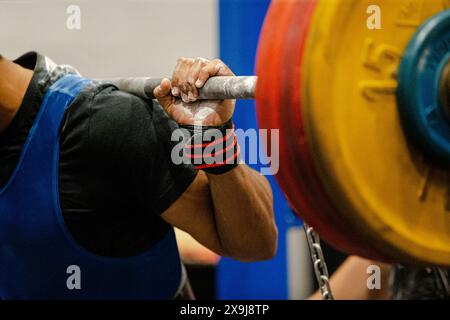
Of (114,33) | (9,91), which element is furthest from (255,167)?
(114,33)

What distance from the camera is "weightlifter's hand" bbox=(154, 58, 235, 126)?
3.28 feet

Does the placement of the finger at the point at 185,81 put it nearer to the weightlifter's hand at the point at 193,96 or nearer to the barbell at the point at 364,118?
the weightlifter's hand at the point at 193,96

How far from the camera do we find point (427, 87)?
2.61 ft

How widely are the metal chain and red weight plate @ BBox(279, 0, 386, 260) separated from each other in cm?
27

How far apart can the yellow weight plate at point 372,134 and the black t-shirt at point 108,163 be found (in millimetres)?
422

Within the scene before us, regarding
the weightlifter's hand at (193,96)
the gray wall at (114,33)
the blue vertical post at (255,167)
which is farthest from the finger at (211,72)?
the gray wall at (114,33)

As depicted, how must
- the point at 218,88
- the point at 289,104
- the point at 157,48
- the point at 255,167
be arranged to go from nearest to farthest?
the point at 289,104
the point at 218,88
the point at 255,167
the point at 157,48

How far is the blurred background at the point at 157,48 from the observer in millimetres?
1906

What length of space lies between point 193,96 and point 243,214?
234 millimetres

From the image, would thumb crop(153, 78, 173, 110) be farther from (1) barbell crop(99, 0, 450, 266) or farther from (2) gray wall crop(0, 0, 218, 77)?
(2) gray wall crop(0, 0, 218, 77)

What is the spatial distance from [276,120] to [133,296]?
2.04 feet

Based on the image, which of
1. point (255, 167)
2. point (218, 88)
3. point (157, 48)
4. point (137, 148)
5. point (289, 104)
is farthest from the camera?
point (157, 48)

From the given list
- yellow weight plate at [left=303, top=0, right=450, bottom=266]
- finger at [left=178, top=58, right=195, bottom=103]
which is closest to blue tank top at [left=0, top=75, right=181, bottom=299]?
finger at [left=178, top=58, right=195, bottom=103]

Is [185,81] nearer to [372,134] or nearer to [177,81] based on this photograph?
[177,81]
